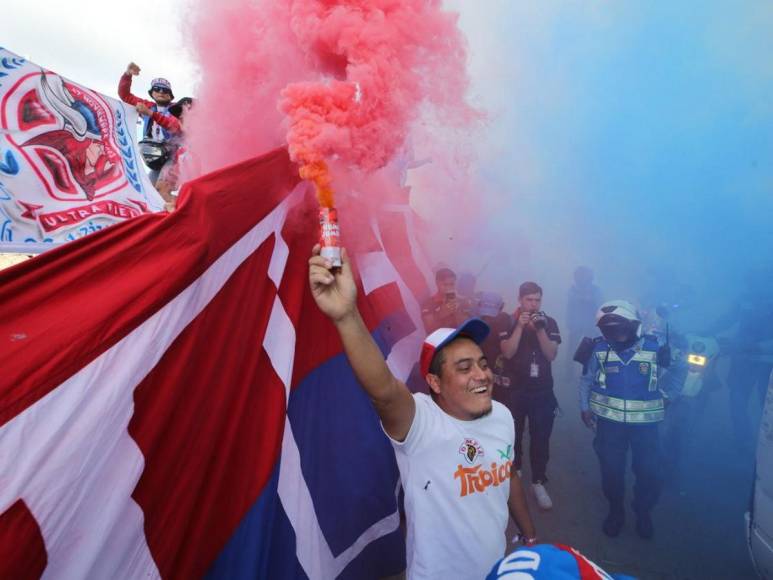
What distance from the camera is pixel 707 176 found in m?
7.75

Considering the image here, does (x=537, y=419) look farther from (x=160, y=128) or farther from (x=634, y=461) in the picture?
(x=160, y=128)

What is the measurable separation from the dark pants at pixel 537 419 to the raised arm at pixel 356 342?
247cm

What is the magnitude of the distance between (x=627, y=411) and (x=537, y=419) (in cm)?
72

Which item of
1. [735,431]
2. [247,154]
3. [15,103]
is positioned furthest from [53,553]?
[735,431]

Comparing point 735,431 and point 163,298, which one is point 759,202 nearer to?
point 735,431

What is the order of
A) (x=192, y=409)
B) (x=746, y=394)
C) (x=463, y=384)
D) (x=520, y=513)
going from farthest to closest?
(x=746, y=394), (x=520, y=513), (x=463, y=384), (x=192, y=409)

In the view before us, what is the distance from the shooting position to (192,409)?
139 centimetres

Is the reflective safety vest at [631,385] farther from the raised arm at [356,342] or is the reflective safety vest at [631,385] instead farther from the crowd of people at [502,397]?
the raised arm at [356,342]

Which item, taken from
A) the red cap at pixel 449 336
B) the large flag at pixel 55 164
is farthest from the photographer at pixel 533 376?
the large flag at pixel 55 164

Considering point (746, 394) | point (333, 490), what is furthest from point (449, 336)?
point (746, 394)

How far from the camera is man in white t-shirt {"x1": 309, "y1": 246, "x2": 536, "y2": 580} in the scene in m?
1.50

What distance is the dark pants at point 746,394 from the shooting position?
15.1 feet

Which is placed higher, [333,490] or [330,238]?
[330,238]

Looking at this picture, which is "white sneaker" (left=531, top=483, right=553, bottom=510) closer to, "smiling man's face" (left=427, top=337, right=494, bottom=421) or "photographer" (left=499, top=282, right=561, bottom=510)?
"photographer" (left=499, top=282, right=561, bottom=510)
